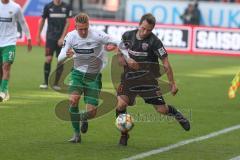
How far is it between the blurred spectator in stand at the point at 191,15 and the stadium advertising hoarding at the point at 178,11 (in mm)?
994

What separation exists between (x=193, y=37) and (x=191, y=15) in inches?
175

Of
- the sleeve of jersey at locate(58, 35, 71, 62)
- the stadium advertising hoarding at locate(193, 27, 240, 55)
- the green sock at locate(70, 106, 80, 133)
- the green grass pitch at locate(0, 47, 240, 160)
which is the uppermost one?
the sleeve of jersey at locate(58, 35, 71, 62)

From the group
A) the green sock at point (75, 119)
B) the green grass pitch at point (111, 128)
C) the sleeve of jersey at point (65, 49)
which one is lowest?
the green grass pitch at point (111, 128)

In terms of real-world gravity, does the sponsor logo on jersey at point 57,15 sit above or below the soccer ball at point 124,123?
above

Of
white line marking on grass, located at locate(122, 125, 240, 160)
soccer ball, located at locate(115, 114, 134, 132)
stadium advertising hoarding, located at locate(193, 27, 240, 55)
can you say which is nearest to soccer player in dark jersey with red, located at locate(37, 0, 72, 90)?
white line marking on grass, located at locate(122, 125, 240, 160)

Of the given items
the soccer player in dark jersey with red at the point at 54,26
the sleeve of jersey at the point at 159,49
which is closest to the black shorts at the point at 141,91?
the sleeve of jersey at the point at 159,49

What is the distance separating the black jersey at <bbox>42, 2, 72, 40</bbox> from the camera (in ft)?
62.5

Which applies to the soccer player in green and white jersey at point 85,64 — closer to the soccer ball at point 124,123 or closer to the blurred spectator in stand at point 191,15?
the soccer ball at point 124,123

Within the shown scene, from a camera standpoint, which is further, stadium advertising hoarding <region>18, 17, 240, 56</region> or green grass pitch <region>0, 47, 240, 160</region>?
stadium advertising hoarding <region>18, 17, 240, 56</region>

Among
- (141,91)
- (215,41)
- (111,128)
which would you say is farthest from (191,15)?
(141,91)

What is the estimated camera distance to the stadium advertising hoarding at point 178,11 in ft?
120

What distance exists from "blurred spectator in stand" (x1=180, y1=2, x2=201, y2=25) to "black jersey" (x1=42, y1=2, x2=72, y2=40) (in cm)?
1678

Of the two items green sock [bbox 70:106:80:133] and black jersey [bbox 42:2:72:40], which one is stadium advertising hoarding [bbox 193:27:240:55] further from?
green sock [bbox 70:106:80:133]

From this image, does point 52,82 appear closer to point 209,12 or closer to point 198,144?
point 198,144
